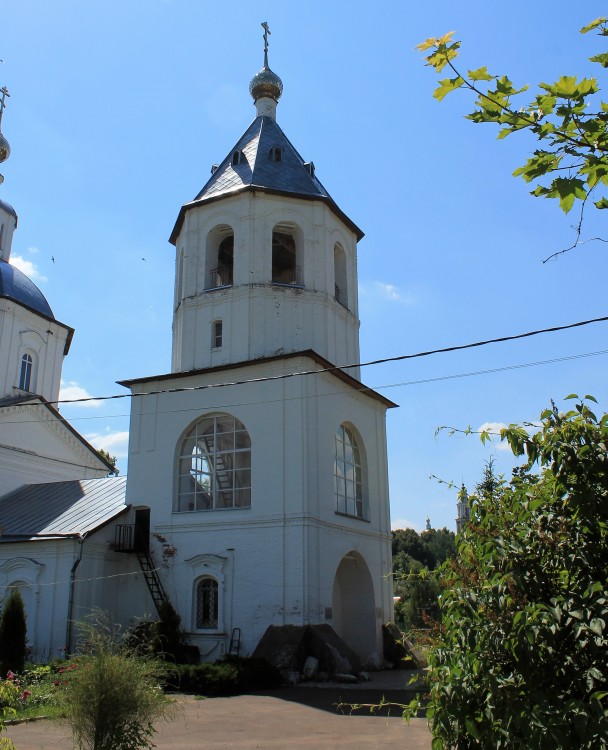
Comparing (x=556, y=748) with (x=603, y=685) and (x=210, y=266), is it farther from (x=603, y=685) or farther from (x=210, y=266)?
(x=210, y=266)

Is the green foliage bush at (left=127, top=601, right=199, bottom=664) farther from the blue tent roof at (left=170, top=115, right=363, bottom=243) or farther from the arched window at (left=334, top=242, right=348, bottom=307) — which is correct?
the blue tent roof at (left=170, top=115, right=363, bottom=243)

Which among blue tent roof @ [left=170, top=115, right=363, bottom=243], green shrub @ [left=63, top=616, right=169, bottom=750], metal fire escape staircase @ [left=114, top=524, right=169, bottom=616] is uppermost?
blue tent roof @ [left=170, top=115, right=363, bottom=243]

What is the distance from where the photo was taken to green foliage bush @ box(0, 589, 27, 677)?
15398mm

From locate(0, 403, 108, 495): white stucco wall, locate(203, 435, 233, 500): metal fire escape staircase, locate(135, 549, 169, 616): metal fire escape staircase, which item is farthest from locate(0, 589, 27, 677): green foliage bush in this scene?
locate(0, 403, 108, 495): white stucco wall

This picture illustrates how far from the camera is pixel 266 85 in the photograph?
83.7 feet

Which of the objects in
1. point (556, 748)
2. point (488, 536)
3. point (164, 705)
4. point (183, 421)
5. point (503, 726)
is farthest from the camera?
point (183, 421)

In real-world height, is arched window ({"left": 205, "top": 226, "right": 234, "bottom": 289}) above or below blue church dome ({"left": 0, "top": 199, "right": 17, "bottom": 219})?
below

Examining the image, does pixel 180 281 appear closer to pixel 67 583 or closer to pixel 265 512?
pixel 265 512

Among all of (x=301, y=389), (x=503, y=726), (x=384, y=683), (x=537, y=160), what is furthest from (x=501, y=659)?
(x=301, y=389)

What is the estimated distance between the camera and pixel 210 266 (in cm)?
2189

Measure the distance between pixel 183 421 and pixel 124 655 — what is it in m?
12.4

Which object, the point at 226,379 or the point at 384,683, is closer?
the point at 384,683

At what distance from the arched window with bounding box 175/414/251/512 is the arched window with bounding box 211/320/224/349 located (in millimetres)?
2277

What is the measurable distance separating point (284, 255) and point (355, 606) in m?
11.0
